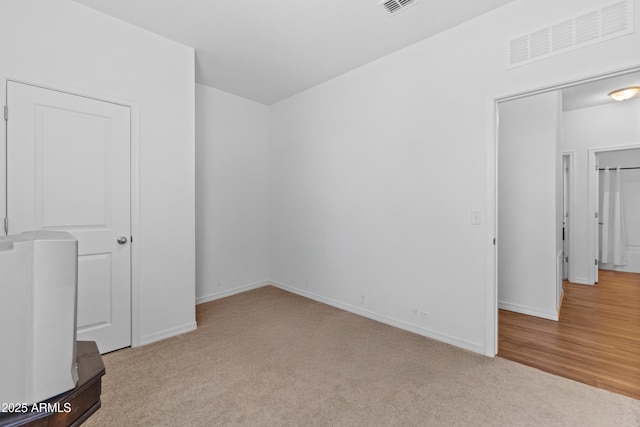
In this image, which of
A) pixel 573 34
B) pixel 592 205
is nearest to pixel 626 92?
pixel 592 205

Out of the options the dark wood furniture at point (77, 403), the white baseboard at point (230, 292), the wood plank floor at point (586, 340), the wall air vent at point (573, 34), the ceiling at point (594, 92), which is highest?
the ceiling at point (594, 92)

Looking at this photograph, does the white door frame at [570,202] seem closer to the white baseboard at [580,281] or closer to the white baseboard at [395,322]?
the white baseboard at [580,281]

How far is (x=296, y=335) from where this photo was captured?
2.91 m

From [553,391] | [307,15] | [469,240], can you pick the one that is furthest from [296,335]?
[307,15]

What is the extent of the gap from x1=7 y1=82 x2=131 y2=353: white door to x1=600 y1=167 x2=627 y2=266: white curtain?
733cm

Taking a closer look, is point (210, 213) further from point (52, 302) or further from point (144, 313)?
point (52, 302)

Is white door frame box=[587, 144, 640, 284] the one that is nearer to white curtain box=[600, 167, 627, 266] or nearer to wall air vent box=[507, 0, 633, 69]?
white curtain box=[600, 167, 627, 266]

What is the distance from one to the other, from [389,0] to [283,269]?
11.4 feet

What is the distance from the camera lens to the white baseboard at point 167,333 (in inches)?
108

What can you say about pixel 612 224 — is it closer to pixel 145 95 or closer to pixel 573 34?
pixel 573 34

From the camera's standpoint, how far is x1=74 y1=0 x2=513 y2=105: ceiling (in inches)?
93.5

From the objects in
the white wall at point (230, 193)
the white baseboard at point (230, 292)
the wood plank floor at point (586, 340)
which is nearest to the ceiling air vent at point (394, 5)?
the white wall at point (230, 193)

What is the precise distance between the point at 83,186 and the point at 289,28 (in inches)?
86.5

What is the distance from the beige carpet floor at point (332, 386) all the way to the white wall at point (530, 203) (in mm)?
1462
